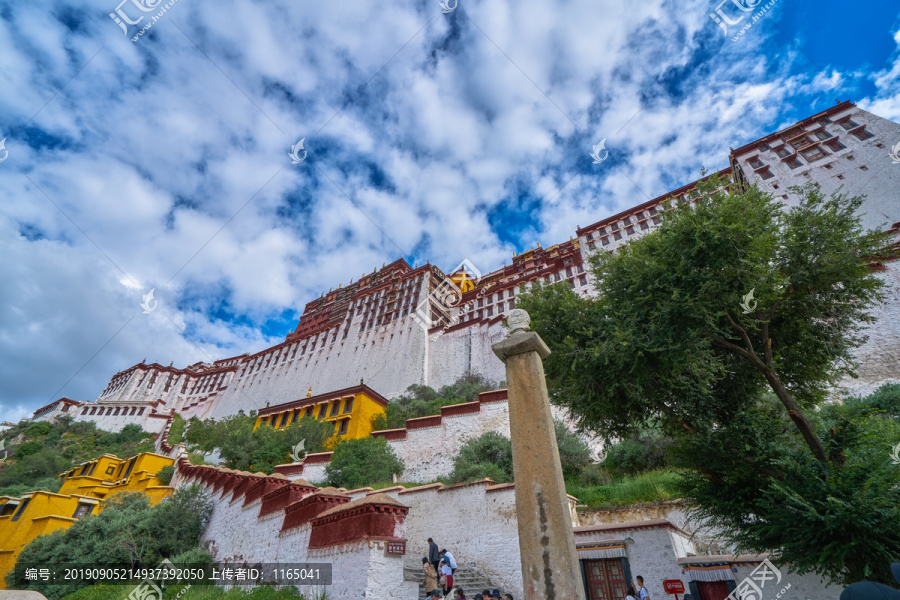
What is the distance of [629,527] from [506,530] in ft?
10.1

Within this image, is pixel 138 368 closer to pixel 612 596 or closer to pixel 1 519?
pixel 1 519

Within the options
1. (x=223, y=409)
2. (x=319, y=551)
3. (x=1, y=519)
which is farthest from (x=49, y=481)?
(x=319, y=551)

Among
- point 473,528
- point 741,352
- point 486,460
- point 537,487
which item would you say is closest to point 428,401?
point 486,460

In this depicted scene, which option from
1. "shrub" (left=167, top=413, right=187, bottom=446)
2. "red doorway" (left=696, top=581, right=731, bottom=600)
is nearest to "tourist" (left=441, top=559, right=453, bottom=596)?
"red doorway" (left=696, top=581, right=731, bottom=600)

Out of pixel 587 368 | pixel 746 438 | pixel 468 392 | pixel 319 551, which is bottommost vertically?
pixel 319 551

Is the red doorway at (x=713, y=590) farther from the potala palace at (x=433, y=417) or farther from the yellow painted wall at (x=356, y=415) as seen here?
the yellow painted wall at (x=356, y=415)

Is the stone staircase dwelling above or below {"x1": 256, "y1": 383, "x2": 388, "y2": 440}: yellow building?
below

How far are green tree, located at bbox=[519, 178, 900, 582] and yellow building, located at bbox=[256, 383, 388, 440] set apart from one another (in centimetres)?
2132

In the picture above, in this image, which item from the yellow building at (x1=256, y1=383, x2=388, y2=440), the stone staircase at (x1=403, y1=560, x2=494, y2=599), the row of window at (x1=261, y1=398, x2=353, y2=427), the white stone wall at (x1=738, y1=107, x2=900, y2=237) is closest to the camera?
the stone staircase at (x1=403, y1=560, x2=494, y2=599)

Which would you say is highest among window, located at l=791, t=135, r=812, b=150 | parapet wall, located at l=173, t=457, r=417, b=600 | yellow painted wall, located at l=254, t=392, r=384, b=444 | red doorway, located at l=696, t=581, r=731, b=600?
window, located at l=791, t=135, r=812, b=150

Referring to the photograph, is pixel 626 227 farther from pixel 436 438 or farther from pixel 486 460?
pixel 486 460

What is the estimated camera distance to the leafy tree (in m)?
17.7

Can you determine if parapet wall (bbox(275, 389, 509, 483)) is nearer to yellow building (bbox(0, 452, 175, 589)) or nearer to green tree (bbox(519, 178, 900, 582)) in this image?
green tree (bbox(519, 178, 900, 582))

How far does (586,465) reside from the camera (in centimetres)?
1795
